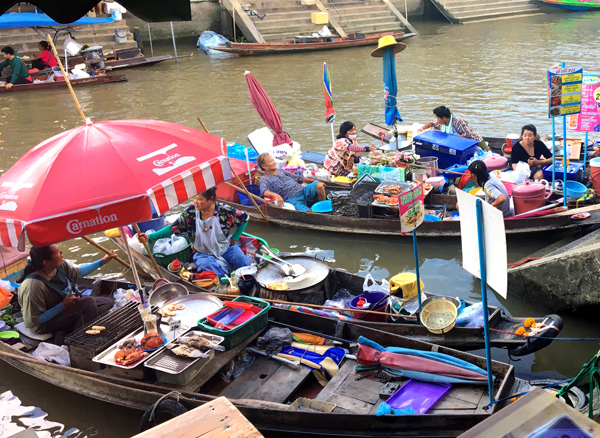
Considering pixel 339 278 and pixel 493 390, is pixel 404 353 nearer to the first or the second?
pixel 493 390

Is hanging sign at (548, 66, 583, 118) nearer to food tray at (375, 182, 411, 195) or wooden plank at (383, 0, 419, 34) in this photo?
food tray at (375, 182, 411, 195)

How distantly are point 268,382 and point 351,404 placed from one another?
0.85 meters

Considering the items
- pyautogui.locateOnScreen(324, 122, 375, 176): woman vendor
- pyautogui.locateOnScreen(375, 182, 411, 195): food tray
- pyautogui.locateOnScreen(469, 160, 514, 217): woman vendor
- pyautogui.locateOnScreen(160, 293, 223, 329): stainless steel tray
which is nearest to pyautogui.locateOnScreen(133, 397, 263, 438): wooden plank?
pyautogui.locateOnScreen(160, 293, 223, 329): stainless steel tray

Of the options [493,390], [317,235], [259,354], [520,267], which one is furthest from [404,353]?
[317,235]

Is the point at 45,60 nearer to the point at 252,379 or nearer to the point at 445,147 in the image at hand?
the point at 445,147

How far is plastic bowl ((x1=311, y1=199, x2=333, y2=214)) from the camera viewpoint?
911 cm

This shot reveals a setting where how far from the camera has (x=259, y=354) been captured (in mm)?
5656

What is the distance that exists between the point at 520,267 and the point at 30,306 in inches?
213

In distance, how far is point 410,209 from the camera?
5242 millimetres

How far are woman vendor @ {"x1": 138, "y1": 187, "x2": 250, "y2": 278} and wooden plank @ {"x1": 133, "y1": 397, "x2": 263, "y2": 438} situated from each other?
173 inches

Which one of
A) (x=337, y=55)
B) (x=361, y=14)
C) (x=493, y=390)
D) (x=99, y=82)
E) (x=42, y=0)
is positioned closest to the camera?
(x=42, y=0)

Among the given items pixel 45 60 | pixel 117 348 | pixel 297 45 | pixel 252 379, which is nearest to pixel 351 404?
pixel 252 379

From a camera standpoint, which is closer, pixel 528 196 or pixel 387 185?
pixel 528 196

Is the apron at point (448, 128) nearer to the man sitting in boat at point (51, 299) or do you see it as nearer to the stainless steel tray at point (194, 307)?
the stainless steel tray at point (194, 307)
